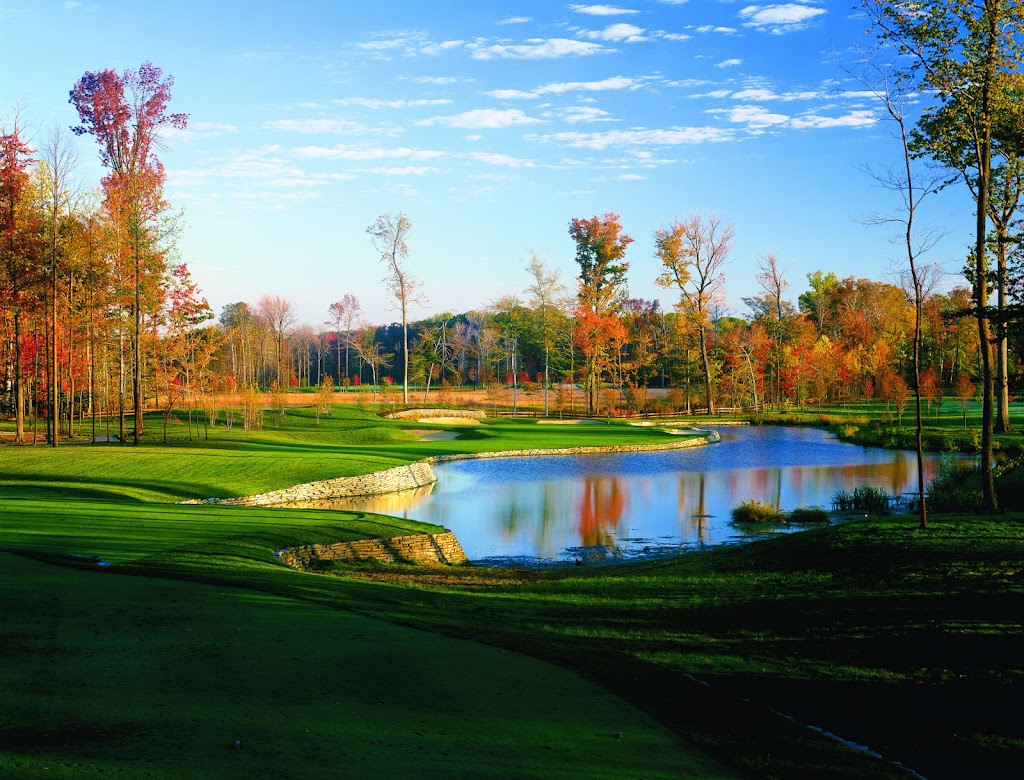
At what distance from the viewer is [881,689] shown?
8.00m

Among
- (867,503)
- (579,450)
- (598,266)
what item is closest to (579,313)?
(598,266)

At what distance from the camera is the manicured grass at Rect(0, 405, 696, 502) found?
2353cm

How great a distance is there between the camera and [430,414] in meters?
52.6

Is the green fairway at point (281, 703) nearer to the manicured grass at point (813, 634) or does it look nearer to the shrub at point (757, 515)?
the manicured grass at point (813, 634)

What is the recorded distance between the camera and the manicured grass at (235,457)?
77.2ft

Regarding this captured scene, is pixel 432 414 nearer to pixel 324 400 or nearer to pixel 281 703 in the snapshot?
pixel 324 400

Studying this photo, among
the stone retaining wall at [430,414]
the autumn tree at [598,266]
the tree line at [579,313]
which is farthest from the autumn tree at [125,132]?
the autumn tree at [598,266]

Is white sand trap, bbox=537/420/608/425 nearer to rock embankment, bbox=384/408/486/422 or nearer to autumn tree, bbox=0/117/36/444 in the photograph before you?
rock embankment, bbox=384/408/486/422

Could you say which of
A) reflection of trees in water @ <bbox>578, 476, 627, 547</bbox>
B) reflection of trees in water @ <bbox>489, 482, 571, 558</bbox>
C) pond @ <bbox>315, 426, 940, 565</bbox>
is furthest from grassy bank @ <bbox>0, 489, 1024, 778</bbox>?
reflection of trees in water @ <bbox>578, 476, 627, 547</bbox>

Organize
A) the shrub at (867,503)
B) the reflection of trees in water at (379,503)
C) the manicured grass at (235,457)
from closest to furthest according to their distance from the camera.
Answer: the shrub at (867,503) → the manicured grass at (235,457) → the reflection of trees in water at (379,503)

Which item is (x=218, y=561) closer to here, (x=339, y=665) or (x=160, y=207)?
(x=339, y=665)

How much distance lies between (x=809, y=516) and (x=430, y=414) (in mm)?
33493

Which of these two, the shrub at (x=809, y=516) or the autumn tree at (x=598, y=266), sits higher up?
the autumn tree at (x=598, y=266)

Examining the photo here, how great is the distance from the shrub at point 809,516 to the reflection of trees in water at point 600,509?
16.3 ft
